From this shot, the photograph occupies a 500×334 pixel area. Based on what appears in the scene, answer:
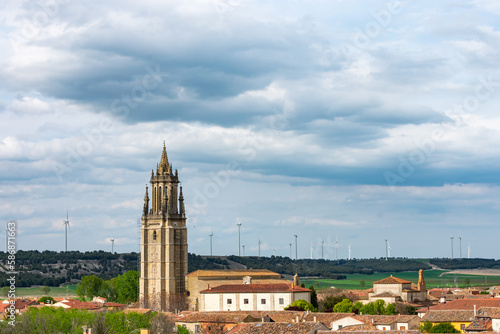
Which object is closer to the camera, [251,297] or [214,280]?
[251,297]

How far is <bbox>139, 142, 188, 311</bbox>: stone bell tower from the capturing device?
444 ft

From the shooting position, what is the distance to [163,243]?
137000 mm

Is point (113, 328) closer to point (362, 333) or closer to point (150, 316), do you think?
point (150, 316)

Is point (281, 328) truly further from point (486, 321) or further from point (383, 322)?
point (486, 321)

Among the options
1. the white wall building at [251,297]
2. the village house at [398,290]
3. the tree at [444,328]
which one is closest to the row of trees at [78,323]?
the tree at [444,328]

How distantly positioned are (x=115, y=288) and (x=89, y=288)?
5180 mm

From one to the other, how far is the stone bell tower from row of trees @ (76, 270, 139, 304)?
13.7 meters

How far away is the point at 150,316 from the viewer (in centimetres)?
7831

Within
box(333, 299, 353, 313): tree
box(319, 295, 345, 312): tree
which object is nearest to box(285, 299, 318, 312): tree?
box(333, 299, 353, 313): tree

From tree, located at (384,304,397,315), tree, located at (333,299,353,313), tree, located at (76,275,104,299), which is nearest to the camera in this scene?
tree, located at (384,304,397,315)

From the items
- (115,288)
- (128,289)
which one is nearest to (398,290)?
(128,289)

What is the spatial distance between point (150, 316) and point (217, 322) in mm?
10308

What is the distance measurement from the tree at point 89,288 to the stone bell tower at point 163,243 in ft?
65.6

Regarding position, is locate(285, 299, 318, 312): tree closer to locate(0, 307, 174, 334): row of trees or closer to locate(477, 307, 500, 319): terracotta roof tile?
locate(477, 307, 500, 319): terracotta roof tile
